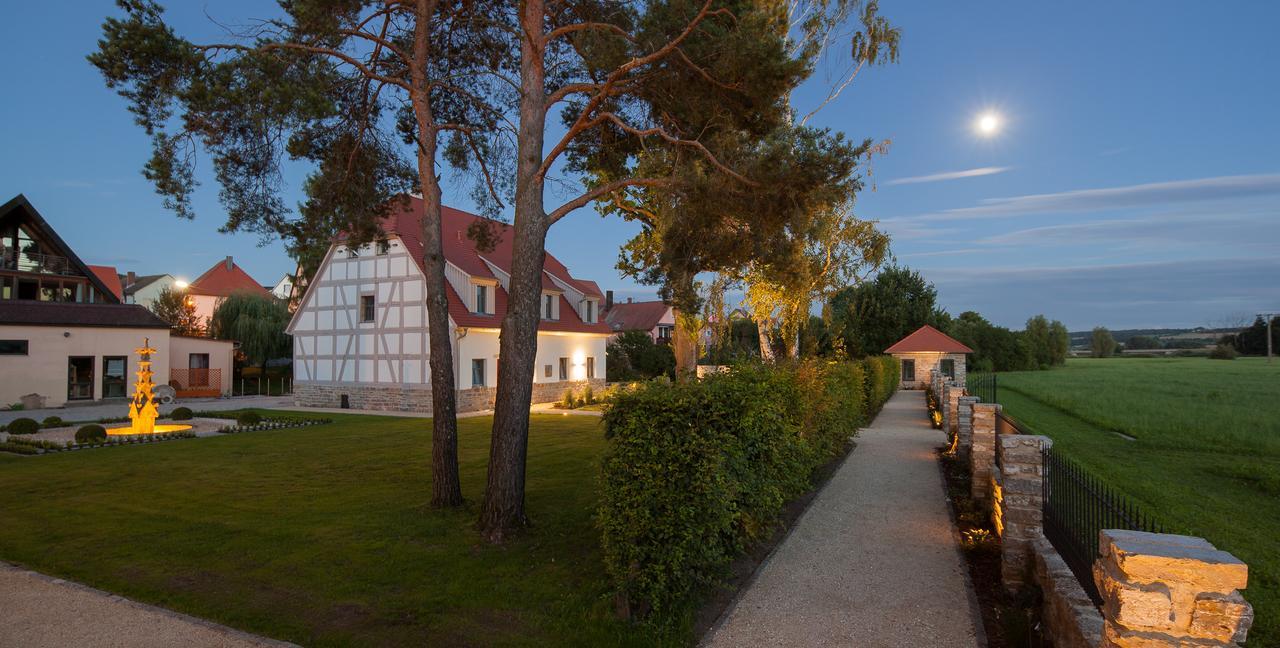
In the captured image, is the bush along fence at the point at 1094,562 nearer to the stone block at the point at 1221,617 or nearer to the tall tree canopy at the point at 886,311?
the stone block at the point at 1221,617

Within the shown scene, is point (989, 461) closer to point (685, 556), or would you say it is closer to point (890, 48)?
point (685, 556)

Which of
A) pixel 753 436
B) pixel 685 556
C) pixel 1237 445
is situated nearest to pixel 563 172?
pixel 753 436

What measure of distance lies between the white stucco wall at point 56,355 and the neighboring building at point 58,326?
3 cm

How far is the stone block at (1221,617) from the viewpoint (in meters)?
2.60

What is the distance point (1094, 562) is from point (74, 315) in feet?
109

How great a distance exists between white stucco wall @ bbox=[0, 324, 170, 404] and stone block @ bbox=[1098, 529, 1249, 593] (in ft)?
107

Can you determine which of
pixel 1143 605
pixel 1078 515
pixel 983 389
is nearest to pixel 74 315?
pixel 1078 515

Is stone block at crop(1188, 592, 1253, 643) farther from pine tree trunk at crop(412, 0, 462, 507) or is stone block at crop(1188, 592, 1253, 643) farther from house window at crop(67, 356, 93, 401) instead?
house window at crop(67, 356, 93, 401)

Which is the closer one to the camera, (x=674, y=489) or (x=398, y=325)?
(x=674, y=489)

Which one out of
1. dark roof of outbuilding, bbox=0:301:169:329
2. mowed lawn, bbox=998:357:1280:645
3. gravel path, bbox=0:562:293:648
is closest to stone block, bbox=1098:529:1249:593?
mowed lawn, bbox=998:357:1280:645

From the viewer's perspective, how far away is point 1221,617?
8.77 feet

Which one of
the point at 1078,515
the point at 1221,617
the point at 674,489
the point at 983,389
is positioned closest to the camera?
the point at 1221,617

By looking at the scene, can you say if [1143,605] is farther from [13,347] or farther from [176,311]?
[176,311]

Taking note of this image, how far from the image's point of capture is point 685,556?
518cm
